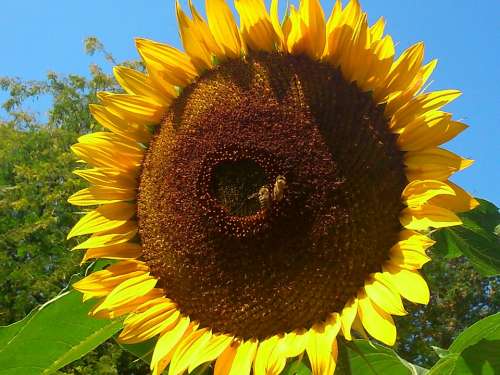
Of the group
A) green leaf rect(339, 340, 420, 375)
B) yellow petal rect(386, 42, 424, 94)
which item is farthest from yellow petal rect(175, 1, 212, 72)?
green leaf rect(339, 340, 420, 375)

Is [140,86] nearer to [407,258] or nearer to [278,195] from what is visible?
[278,195]

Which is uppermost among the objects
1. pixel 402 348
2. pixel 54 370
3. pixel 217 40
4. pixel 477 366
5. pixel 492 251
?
pixel 217 40

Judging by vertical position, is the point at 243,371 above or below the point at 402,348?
above

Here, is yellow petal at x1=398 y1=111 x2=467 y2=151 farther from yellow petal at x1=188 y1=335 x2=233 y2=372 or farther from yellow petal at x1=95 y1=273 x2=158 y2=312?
yellow petal at x1=95 y1=273 x2=158 y2=312

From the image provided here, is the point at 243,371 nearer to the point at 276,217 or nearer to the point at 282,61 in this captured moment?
the point at 276,217

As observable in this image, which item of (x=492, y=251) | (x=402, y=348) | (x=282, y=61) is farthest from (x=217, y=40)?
(x=402, y=348)

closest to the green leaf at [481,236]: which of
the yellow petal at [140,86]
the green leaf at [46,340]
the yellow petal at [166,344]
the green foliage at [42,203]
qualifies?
the yellow petal at [166,344]

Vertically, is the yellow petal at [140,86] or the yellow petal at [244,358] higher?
the yellow petal at [140,86]

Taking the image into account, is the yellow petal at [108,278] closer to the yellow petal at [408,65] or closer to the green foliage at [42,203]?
the yellow petal at [408,65]
